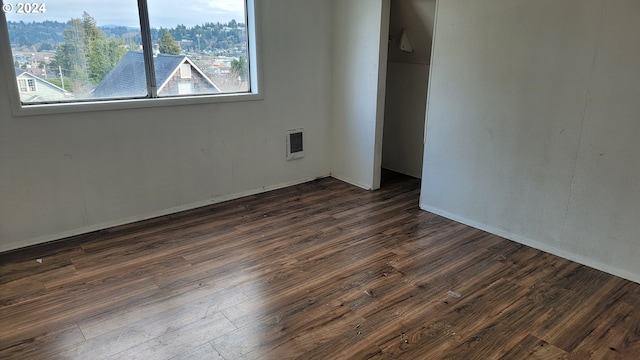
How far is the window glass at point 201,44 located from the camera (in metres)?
3.32

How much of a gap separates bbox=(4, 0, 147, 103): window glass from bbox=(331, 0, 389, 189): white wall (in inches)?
72.8

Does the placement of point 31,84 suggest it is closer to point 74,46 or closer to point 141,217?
point 74,46

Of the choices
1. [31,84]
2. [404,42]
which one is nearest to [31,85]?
[31,84]

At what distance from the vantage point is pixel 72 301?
235 centimetres

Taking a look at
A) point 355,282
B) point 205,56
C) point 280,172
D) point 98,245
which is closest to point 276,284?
point 355,282

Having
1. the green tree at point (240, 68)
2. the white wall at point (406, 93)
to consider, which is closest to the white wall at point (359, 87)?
the white wall at point (406, 93)

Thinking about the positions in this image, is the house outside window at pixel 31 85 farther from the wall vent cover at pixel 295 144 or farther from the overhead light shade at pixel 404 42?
the overhead light shade at pixel 404 42

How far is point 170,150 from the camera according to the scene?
3.47 m

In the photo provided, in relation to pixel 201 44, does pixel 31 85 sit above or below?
below

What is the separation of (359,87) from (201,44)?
1475 millimetres

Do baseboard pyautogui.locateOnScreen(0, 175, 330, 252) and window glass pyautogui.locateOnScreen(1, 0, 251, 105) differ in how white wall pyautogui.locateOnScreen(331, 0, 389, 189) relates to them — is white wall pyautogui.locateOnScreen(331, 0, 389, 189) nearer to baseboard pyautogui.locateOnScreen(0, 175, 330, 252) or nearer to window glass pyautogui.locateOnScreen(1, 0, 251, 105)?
baseboard pyautogui.locateOnScreen(0, 175, 330, 252)

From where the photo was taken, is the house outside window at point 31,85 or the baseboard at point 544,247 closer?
the baseboard at point 544,247

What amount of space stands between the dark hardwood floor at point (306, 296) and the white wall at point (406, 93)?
4.32 feet

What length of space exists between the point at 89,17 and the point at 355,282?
2574 millimetres
